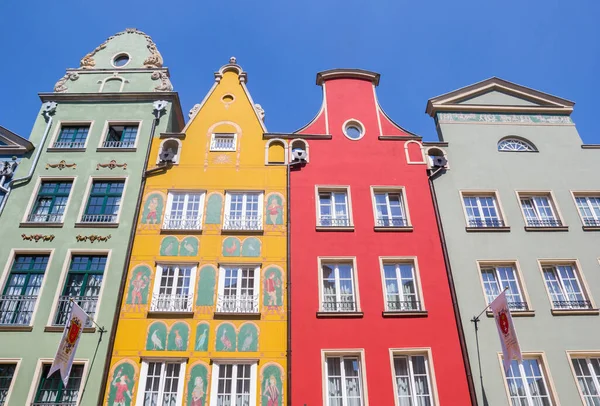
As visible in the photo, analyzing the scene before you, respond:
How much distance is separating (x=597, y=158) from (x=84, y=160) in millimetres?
24257

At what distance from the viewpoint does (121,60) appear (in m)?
27.4

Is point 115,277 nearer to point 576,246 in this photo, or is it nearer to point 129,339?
point 129,339

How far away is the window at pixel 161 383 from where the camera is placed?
53.8 feet

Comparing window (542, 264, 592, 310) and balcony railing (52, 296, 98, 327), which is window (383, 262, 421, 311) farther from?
balcony railing (52, 296, 98, 327)

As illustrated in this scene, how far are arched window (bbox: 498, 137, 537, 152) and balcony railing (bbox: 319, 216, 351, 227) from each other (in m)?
8.82

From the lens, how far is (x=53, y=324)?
695 inches

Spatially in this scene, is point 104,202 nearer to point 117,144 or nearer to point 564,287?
point 117,144

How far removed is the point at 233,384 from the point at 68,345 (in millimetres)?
5532

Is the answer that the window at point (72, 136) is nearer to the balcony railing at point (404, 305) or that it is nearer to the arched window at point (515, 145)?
the balcony railing at point (404, 305)

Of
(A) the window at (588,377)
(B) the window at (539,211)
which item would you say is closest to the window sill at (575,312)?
(A) the window at (588,377)

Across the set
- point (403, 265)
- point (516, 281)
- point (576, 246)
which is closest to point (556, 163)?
point (576, 246)

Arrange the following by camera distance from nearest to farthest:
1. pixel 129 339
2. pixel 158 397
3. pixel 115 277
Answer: pixel 158 397 → pixel 129 339 → pixel 115 277

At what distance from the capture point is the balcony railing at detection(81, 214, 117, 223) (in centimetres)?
2045

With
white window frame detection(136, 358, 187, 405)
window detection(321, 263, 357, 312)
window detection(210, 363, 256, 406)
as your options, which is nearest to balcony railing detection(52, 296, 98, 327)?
white window frame detection(136, 358, 187, 405)
